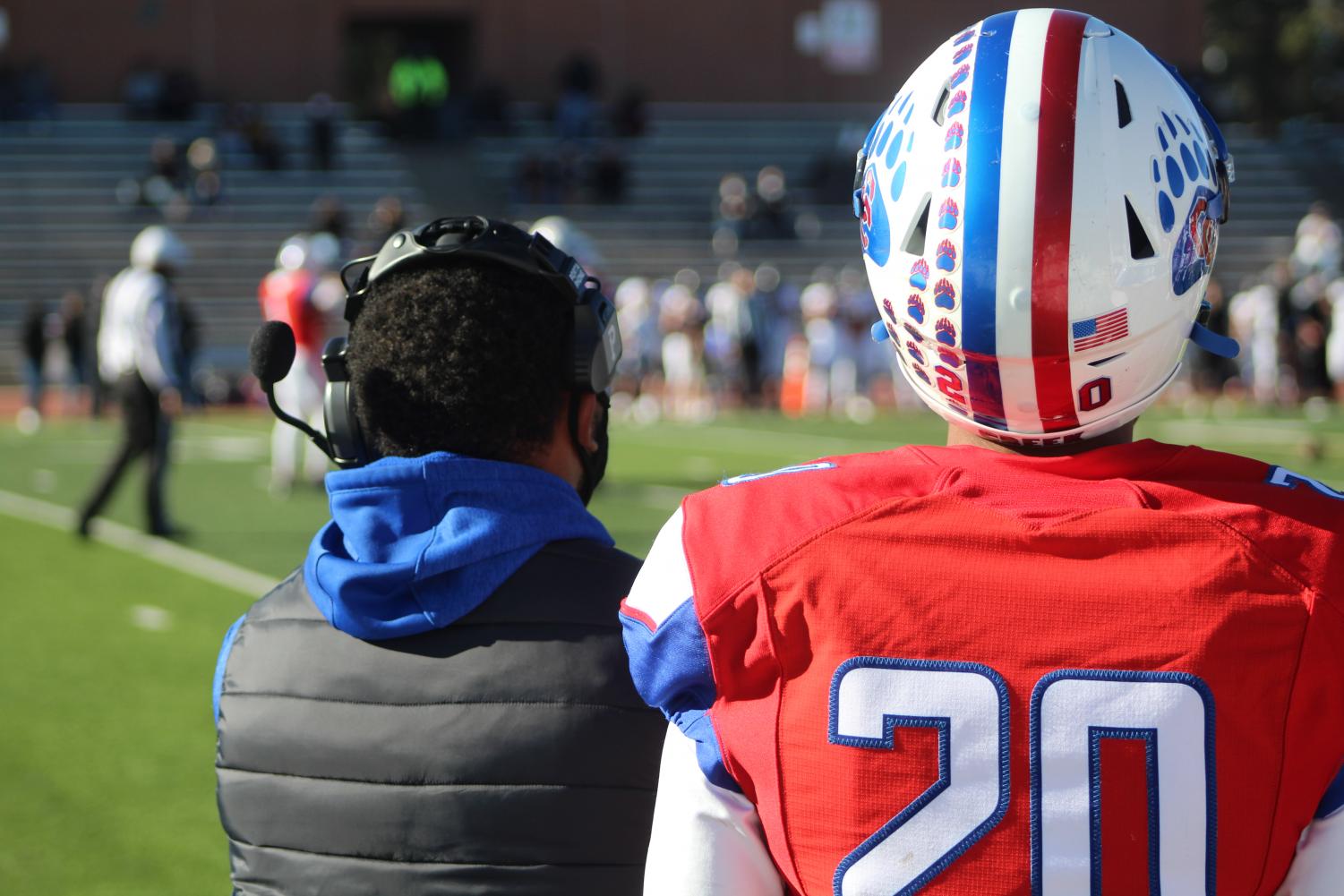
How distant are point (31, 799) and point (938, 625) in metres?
4.60

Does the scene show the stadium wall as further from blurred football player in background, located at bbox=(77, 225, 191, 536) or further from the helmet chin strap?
the helmet chin strap

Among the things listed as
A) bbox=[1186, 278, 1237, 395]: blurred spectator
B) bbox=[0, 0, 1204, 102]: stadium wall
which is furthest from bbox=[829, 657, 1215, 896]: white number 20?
bbox=[0, 0, 1204, 102]: stadium wall

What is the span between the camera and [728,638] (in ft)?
4.91

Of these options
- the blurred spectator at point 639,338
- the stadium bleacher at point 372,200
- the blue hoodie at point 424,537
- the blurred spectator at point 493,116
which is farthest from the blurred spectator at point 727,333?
the blue hoodie at point 424,537

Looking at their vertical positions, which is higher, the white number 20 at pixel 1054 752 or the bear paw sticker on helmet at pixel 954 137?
the bear paw sticker on helmet at pixel 954 137

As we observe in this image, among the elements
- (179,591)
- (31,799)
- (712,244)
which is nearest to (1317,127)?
(712,244)

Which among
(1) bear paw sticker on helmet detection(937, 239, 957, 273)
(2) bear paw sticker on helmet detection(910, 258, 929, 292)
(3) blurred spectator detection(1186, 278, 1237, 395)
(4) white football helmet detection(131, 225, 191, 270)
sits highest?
(1) bear paw sticker on helmet detection(937, 239, 957, 273)

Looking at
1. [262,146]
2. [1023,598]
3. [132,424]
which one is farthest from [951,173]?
[262,146]

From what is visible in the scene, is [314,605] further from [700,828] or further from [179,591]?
[179,591]

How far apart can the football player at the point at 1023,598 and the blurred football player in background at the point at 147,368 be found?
948 cm

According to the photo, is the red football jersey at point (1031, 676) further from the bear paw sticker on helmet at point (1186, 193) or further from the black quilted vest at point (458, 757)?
the black quilted vest at point (458, 757)

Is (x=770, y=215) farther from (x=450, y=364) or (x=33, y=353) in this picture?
(x=450, y=364)

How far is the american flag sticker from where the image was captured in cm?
157

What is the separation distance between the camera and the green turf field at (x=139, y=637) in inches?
194
